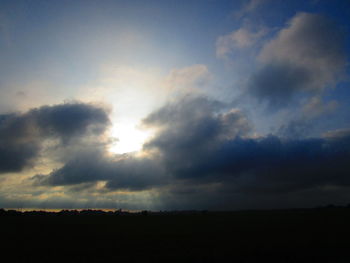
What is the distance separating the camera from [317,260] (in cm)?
2916

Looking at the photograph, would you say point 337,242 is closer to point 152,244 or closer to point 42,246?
point 152,244

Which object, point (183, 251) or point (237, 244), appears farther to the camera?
point (237, 244)

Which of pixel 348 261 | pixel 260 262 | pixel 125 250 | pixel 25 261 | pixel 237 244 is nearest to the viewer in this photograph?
pixel 348 261

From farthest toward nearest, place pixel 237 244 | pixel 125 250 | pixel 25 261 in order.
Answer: pixel 237 244, pixel 125 250, pixel 25 261

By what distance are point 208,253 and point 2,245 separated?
104ft

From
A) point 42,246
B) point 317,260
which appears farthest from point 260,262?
point 42,246

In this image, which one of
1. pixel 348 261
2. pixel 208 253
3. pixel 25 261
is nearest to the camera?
pixel 348 261

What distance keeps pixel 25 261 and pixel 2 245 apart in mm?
14454

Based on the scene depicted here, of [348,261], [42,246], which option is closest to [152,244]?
[42,246]

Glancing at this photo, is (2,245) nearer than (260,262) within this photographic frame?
No

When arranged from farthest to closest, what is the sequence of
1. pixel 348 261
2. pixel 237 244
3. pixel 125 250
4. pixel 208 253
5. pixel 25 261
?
1. pixel 237 244
2. pixel 125 250
3. pixel 208 253
4. pixel 25 261
5. pixel 348 261

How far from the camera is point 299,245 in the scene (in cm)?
3769

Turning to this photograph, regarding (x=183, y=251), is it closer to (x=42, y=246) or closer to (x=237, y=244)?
(x=237, y=244)

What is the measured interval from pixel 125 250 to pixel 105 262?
22.5 ft
